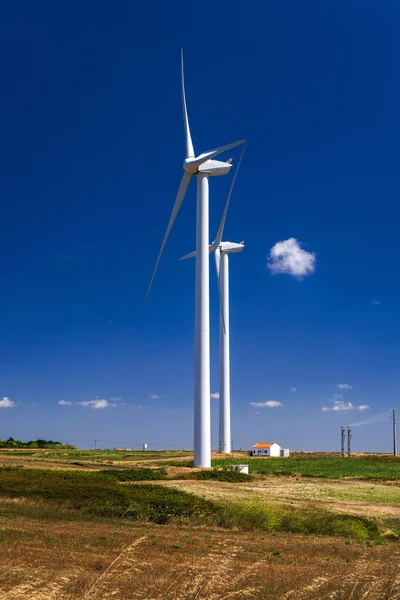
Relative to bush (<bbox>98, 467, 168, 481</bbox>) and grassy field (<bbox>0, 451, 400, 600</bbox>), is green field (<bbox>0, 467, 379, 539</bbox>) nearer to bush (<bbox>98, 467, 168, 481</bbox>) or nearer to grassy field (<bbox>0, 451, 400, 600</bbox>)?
grassy field (<bbox>0, 451, 400, 600</bbox>)

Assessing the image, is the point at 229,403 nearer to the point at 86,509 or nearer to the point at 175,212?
the point at 175,212

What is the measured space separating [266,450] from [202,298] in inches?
2498

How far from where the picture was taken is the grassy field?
1465cm

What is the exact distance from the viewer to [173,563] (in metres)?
21.0

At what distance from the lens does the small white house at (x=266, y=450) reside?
394 ft

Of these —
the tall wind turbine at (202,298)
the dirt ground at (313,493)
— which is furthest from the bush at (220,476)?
the tall wind turbine at (202,298)

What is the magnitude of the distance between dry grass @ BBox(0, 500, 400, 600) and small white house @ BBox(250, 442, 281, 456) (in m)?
88.6

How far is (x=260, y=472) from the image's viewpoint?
71.4 metres

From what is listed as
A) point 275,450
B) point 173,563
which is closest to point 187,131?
point 173,563

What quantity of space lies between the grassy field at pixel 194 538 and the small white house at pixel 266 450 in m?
61.7

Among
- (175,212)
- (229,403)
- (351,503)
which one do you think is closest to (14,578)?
(351,503)

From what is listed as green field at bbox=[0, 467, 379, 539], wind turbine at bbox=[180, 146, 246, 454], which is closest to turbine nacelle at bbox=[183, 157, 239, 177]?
wind turbine at bbox=[180, 146, 246, 454]

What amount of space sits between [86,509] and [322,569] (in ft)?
58.9

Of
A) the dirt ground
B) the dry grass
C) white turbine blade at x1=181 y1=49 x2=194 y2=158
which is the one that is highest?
white turbine blade at x1=181 y1=49 x2=194 y2=158
